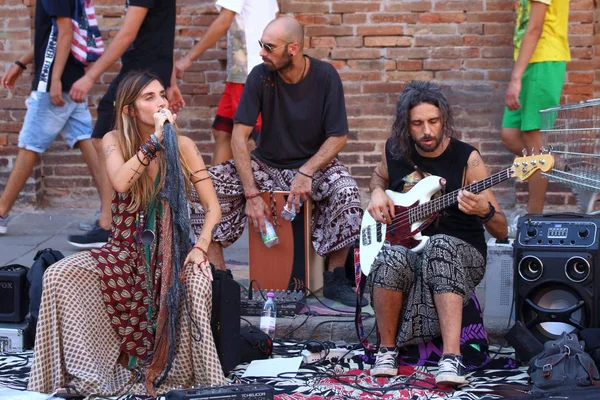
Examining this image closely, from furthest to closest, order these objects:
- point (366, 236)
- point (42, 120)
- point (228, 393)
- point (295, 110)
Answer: point (42, 120), point (295, 110), point (366, 236), point (228, 393)

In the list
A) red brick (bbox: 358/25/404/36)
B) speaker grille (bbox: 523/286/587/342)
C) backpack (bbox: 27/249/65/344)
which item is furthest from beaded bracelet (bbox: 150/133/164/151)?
red brick (bbox: 358/25/404/36)

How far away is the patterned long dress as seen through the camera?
4.52 metres

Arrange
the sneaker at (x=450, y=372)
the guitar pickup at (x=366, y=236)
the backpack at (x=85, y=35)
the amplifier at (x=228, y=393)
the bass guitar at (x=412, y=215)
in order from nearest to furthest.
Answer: the amplifier at (x=228, y=393)
the sneaker at (x=450, y=372)
the bass guitar at (x=412, y=215)
the guitar pickup at (x=366, y=236)
the backpack at (x=85, y=35)

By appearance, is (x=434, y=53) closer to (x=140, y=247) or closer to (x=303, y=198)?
(x=303, y=198)

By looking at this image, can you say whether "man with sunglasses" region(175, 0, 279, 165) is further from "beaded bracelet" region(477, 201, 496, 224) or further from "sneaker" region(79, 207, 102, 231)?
"beaded bracelet" region(477, 201, 496, 224)

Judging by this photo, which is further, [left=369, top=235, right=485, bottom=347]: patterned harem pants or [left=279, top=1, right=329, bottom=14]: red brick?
[left=279, top=1, right=329, bottom=14]: red brick

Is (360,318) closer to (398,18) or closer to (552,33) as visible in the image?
(552,33)

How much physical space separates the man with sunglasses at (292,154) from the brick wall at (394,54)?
1715 mm

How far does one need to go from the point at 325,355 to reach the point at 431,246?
80 centimetres

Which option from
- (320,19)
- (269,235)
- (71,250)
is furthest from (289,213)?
(320,19)

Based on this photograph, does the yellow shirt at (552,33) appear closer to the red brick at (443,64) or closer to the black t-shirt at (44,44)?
the red brick at (443,64)

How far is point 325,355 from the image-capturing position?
200 inches

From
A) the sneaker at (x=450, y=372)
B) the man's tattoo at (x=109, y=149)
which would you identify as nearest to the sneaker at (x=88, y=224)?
the man's tattoo at (x=109, y=149)

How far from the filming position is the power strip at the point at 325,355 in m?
5.03
